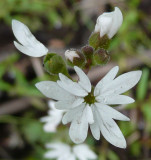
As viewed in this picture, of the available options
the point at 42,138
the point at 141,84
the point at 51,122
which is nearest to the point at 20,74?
the point at 42,138

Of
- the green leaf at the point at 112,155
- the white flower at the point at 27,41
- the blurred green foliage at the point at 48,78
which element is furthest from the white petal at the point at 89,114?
the green leaf at the point at 112,155

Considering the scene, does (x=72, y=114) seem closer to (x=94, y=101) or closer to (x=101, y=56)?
(x=94, y=101)

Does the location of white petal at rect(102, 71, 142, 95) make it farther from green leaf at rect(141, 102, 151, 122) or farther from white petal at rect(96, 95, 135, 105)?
green leaf at rect(141, 102, 151, 122)

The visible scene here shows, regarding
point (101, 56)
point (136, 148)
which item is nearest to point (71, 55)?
point (101, 56)

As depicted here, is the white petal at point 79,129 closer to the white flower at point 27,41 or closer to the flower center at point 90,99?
the flower center at point 90,99

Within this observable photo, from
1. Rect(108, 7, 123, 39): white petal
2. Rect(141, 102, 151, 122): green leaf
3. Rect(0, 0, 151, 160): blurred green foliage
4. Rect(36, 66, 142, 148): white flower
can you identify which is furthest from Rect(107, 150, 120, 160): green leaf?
Rect(108, 7, 123, 39): white petal

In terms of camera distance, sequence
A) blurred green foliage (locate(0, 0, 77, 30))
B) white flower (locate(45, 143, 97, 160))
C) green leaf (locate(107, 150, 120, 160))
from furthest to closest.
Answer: blurred green foliage (locate(0, 0, 77, 30)) < green leaf (locate(107, 150, 120, 160)) < white flower (locate(45, 143, 97, 160))

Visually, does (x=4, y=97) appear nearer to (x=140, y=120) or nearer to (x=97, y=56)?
(x=140, y=120)
